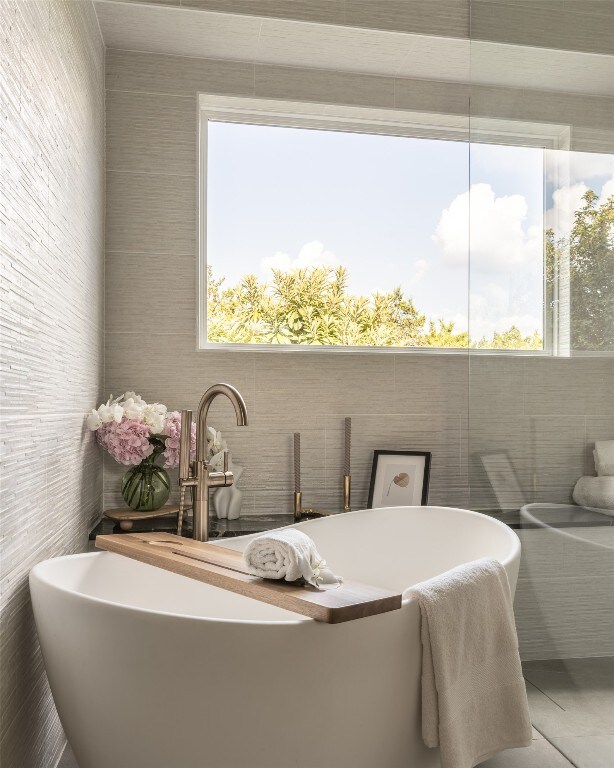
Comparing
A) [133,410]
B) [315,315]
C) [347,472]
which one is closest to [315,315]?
[315,315]

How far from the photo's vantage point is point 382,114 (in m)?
3.07

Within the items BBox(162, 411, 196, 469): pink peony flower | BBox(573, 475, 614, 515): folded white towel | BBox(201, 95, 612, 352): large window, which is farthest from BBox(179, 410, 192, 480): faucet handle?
BBox(573, 475, 614, 515): folded white towel

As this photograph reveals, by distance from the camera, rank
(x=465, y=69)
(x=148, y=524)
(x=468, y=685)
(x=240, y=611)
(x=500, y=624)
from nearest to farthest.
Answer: (x=468, y=685) → (x=500, y=624) → (x=240, y=611) → (x=148, y=524) → (x=465, y=69)

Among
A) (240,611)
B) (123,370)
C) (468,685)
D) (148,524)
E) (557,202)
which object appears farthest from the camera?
(123,370)

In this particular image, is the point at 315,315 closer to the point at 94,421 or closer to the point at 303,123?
the point at 303,123

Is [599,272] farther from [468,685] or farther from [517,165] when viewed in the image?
[468,685]

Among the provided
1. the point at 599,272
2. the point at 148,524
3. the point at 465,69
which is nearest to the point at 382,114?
the point at 465,69

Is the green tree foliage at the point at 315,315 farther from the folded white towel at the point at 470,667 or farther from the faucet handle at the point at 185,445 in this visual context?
the folded white towel at the point at 470,667

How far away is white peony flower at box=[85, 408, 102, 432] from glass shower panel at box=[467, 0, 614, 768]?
1.32 metres

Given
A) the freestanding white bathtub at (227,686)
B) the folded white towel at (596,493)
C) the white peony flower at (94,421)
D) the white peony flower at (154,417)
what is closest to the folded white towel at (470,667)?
the freestanding white bathtub at (227,686)

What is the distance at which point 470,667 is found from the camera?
1.63 metres

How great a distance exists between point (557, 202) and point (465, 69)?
55.9 inches

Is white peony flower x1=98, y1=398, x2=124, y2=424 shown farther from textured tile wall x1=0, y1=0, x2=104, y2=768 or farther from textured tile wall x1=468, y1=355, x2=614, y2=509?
textured tile wall x1=468, y1=355, x2=614, y2=509

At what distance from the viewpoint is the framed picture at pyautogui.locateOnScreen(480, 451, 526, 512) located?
216 centimetres
